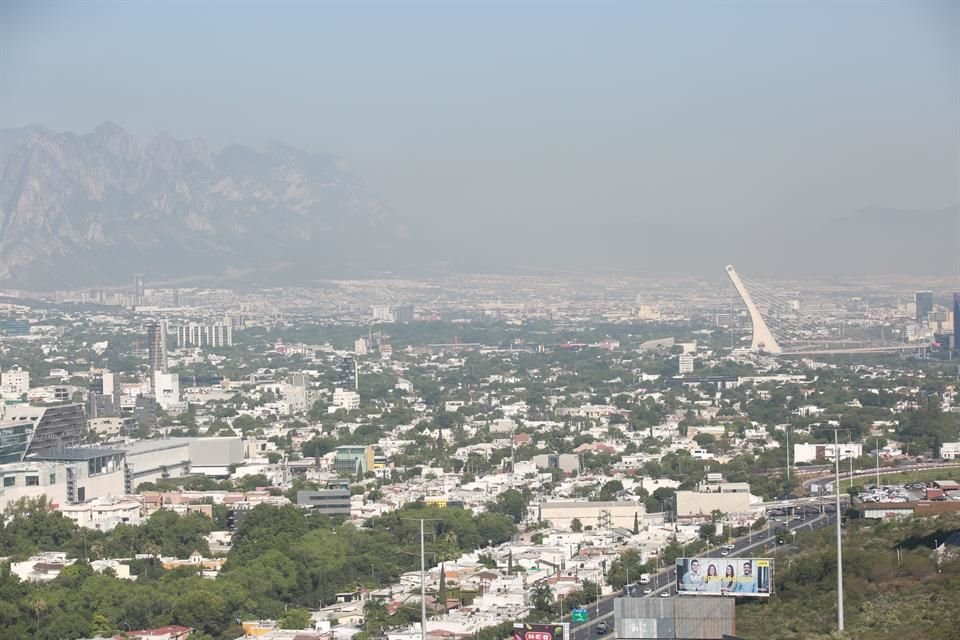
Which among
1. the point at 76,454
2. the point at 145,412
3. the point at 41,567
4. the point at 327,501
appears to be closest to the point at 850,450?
the point at 327,501

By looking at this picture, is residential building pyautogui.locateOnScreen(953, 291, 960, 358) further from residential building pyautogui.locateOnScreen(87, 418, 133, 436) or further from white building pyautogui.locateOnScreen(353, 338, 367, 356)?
residential building pyautogui.locateOnScreen(87, 418, 133, 436)

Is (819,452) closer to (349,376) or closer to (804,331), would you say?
(349,376)

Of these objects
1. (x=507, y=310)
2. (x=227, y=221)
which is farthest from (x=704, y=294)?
(x=227, y=221)

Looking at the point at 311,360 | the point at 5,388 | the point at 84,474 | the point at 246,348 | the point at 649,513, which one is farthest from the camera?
the point at 246,348

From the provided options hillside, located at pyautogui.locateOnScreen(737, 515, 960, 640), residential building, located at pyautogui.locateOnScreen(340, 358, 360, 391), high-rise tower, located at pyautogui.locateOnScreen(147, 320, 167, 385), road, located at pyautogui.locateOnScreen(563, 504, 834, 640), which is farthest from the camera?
high-rise tower, located at pyautogui.locateOnScreen(147, 320, 167, 385)

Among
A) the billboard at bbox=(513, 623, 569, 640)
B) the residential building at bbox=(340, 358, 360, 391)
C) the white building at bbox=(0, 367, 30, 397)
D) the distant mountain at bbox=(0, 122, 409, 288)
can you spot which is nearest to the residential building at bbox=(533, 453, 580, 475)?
Answer: the white building at bbox=(0, 367, 30, 397)

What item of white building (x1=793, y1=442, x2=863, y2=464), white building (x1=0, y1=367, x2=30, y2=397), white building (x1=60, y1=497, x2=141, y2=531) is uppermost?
white building (x1=0, y1=367, x2=30, y2=397)

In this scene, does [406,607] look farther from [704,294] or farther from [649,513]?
[704,294]
